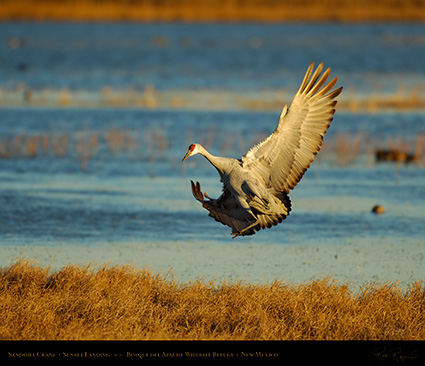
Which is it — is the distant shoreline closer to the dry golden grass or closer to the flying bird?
the flying bird

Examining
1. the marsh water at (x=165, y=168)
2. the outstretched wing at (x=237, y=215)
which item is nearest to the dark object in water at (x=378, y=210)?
the marsh water at (x=165, y=168)

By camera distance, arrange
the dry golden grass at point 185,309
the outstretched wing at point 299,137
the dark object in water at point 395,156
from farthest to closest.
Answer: the dark object in water at point 395,156 < the outstretched wing at point 299,137 < the dry golden grass at point 185,309

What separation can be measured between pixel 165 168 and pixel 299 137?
779 centimetres

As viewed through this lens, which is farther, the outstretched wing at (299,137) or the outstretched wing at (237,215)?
the outstretched wing at (237,215)

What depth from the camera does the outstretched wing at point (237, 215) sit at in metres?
8.73

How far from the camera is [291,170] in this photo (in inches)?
342

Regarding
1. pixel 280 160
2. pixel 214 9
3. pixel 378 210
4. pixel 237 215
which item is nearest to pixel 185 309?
pixel 237 215

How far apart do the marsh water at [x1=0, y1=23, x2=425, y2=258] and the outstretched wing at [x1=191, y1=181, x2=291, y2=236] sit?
6.98 ft

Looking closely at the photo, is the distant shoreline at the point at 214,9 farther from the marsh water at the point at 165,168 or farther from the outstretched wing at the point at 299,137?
the outstretched wing at the point at 299,137

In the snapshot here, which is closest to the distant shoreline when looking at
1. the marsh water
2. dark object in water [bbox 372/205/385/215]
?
the marsh water

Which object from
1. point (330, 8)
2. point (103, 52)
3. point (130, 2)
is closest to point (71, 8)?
point (130, 2)

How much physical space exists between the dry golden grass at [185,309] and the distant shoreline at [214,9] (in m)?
70.5

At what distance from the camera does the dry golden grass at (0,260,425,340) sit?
6.87 m

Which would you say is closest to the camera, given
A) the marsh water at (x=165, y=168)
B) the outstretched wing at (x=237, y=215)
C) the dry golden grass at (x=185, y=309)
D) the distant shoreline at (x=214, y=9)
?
the dry golden grass at (x=185, y=309)
